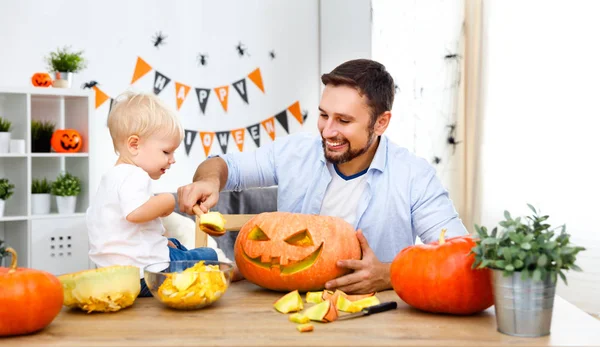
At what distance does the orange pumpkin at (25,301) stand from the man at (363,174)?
2.55ft

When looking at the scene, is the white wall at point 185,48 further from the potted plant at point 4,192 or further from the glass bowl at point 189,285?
the glass bowl at point 189,285

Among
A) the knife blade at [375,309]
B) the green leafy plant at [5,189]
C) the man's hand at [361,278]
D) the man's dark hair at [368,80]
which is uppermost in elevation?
the man's dark hair at [368,80]

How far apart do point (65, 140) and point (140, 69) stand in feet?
2.91

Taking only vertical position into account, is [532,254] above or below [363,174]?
below

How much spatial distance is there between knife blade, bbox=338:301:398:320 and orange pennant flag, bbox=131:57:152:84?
360cm

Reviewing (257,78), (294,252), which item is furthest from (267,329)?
(257,78)

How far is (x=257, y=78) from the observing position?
5074mm

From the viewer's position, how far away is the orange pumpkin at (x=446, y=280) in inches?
48.1

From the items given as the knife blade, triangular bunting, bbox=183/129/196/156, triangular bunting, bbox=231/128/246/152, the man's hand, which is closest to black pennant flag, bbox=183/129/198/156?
triangular bunting, bbox=183/129/196/156

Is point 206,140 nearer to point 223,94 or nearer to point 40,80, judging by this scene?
point 223,94

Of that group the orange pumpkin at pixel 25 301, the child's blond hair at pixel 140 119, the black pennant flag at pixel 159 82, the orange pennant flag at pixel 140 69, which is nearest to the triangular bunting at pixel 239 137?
the black pennant flag at pixel 159 82

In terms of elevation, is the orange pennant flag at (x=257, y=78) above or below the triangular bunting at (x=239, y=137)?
above

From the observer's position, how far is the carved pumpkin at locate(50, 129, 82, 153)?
3918 mm

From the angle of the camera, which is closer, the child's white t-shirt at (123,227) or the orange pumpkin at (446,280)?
the orange pumpkin at (446,280)
